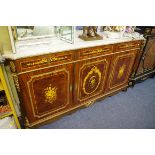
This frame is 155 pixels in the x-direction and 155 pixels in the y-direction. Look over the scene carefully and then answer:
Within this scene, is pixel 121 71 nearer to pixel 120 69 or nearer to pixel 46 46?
pixel 120 69

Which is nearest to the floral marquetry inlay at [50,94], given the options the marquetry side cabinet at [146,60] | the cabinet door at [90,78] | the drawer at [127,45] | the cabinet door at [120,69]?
the cabinet door at [90,78]

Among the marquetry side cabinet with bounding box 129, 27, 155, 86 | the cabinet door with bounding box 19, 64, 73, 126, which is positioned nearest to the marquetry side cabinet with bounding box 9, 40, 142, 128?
the cabinet door with bounding box 19, 64, 73, 126

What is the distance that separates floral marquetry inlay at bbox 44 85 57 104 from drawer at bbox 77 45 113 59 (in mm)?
454

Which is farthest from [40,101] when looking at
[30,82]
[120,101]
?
[120,101]

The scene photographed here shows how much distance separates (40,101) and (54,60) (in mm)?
483

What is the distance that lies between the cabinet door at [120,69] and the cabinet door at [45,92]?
0.69m

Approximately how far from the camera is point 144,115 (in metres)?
2.15

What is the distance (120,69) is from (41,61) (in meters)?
1.27

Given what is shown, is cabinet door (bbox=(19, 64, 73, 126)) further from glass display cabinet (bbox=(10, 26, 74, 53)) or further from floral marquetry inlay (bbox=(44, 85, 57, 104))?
glass display cabinet (bbox=(10, 26, 74, 53))

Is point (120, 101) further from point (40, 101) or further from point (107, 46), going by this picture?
point (40, 101)

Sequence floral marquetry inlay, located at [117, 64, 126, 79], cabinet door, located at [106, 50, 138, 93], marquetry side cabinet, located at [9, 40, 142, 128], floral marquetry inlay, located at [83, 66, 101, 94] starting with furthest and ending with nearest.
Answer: floral marquetry inlay, located at [117, 64, 126, 79]
cabinet door, located at [106, 50, 138, 93]
floral marquetry inlay, located at [83, 66, 101, 94]
marquetry side cabinet, located at [9, 40, 142, 128]

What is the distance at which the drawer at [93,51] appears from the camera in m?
1.67

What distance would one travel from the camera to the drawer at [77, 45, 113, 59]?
167 cm
